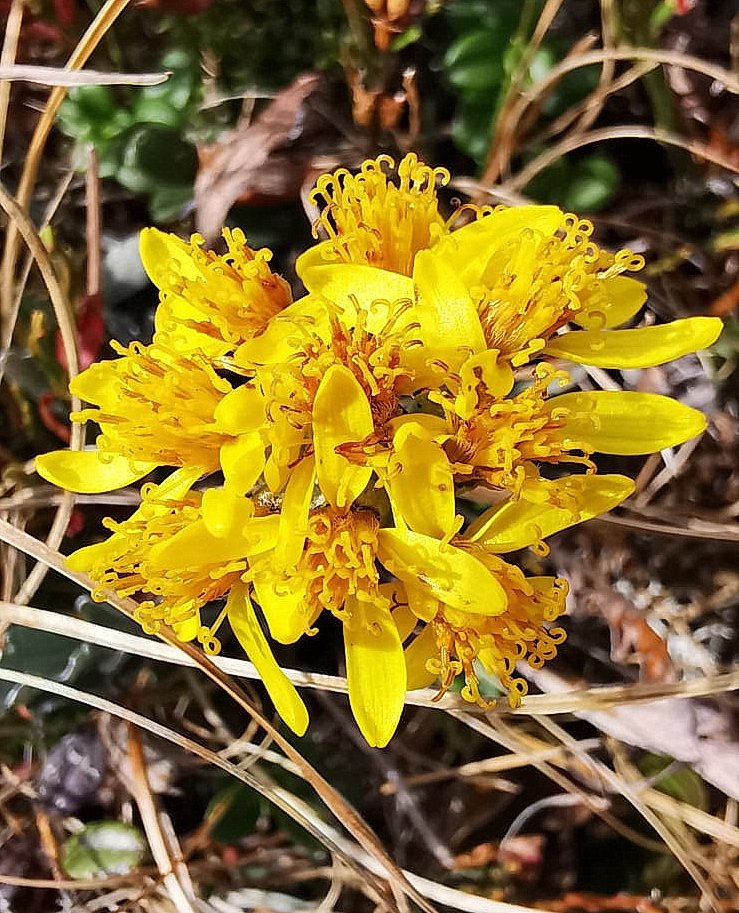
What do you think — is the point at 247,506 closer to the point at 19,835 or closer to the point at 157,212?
the point at 157,212

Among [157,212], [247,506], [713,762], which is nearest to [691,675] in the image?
[713,762]

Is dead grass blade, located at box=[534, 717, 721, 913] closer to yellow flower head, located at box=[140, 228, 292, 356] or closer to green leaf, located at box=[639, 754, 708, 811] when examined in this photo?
green leaf, located at box=[639, 754, 708, 811]

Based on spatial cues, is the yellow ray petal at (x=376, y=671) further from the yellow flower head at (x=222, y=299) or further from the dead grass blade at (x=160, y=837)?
the dead grass blade at (x=160, y=837)

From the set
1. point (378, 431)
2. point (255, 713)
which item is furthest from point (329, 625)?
point (378, 431)

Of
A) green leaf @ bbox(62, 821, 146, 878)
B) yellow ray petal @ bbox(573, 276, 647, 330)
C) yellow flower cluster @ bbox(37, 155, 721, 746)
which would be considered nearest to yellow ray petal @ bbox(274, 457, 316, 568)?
yellow flower cluster @ bbox(37, 155, 721, 746)

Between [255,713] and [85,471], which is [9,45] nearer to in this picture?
[85,471]

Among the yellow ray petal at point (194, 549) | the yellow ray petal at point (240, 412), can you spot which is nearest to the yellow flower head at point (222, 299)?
the yellow ray petal at point (240, 412)
